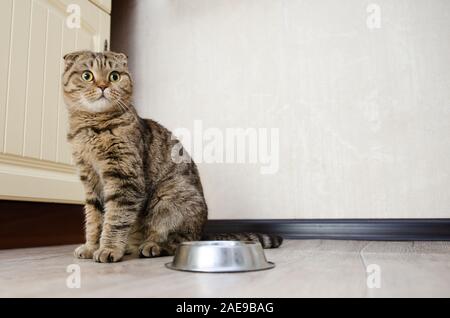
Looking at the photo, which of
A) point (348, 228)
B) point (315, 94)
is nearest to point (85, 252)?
point (348, 228)

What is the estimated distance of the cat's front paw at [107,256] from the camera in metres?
1.19

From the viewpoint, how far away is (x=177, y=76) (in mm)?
2369

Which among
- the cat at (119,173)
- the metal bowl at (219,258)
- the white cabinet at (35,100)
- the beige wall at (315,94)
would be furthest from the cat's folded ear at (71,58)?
the beige wall at (315,94)

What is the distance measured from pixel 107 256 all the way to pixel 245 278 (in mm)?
471

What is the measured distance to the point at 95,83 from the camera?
4.27 feet

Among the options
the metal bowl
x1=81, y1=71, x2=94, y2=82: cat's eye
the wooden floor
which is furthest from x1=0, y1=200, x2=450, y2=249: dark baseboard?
the metal bowl

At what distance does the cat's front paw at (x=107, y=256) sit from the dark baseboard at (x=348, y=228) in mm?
1034

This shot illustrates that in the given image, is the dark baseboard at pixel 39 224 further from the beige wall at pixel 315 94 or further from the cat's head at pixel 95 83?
the beige wall at pixel 315 94

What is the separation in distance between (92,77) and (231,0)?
127cm

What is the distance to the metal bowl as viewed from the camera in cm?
99

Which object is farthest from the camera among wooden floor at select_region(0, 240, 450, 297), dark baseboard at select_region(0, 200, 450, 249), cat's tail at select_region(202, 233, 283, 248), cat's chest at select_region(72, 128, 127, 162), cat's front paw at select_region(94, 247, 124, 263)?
dark baseboard at select_region(0, 200, 450, 249)

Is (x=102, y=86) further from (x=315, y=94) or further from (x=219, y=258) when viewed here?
(x=315, y=94)

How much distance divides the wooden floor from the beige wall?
72cm

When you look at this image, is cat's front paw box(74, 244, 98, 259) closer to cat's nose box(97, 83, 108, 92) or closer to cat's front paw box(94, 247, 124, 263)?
cat's front paw box(94, 247, 124, 263)
